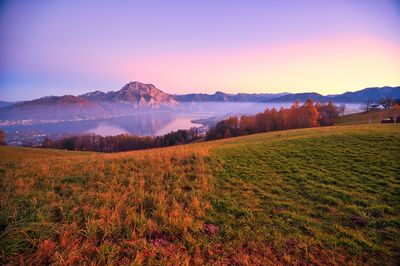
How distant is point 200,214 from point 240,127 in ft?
247

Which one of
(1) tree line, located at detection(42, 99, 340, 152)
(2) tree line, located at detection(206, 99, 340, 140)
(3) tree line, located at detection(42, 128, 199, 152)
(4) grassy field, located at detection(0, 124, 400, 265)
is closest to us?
(4) grassy field, located at detection(0, 124, 400, 265)

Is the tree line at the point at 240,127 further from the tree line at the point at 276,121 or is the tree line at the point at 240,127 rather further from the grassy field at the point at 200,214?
the grassy field at the point at 200,214

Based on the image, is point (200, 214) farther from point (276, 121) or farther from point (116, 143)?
point (116, 143)

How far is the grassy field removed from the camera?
4.00m

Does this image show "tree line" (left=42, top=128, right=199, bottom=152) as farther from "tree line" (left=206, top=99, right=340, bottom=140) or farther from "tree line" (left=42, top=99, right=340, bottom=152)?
"tree line" (left=206, top=99, right=340, bottom=140)

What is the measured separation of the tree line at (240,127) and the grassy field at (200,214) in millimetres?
64330

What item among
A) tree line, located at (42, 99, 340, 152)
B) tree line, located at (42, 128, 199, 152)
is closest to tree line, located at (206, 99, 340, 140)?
tree line, located at (42, 99, 340, 152)

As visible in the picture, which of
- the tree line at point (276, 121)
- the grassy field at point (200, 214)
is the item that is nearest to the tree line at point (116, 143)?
the tree line at point (276, 121)

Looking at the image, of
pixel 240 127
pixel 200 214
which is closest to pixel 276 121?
pixel 240 127

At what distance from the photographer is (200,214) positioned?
19.1 ft

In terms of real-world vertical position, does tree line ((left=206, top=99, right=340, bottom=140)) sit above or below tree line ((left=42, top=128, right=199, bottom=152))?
above

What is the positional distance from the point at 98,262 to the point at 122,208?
2032 millimetres

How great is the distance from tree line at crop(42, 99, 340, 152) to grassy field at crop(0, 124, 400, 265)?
6433cm

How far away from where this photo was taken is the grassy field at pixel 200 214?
13.1ft
